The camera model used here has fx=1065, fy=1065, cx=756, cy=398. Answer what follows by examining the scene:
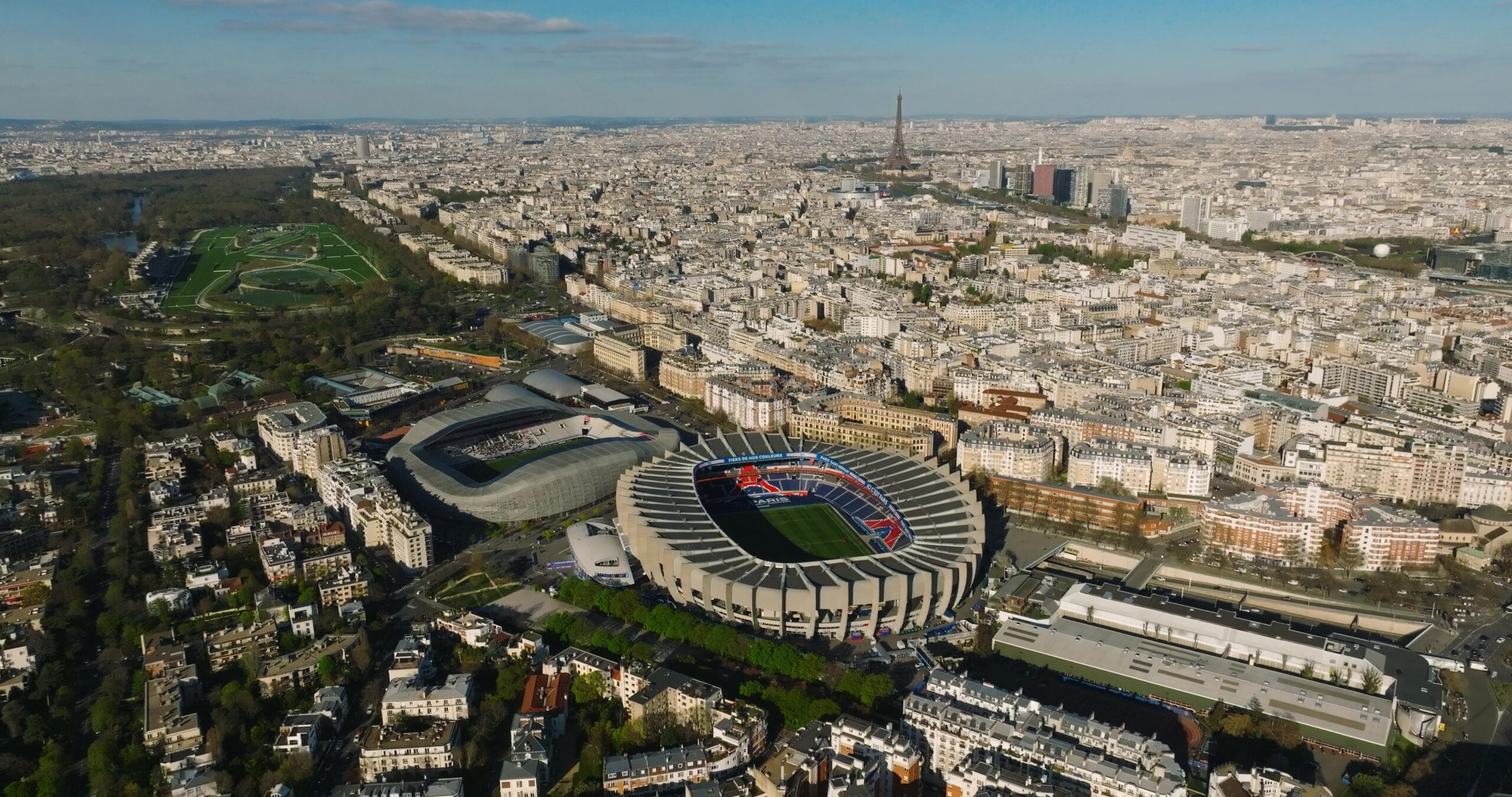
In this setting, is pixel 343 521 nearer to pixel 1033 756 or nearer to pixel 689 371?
pixel 689 371

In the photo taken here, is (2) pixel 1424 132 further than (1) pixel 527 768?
Yes

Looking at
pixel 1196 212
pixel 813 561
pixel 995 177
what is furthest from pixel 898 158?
pixel 813 561

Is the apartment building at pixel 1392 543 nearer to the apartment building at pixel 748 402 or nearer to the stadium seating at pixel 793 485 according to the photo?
the stadium seating at pixel 793 485

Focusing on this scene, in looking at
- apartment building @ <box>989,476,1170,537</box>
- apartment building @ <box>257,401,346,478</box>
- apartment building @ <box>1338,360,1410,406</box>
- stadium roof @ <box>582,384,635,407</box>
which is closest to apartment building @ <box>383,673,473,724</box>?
apartment building @ <box>257,401,346,478</box>

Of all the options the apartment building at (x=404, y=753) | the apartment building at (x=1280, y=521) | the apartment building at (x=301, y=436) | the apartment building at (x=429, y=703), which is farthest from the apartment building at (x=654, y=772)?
the apartment building at (x=301, y=436)

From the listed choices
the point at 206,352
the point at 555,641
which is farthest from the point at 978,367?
the point at 206,352
